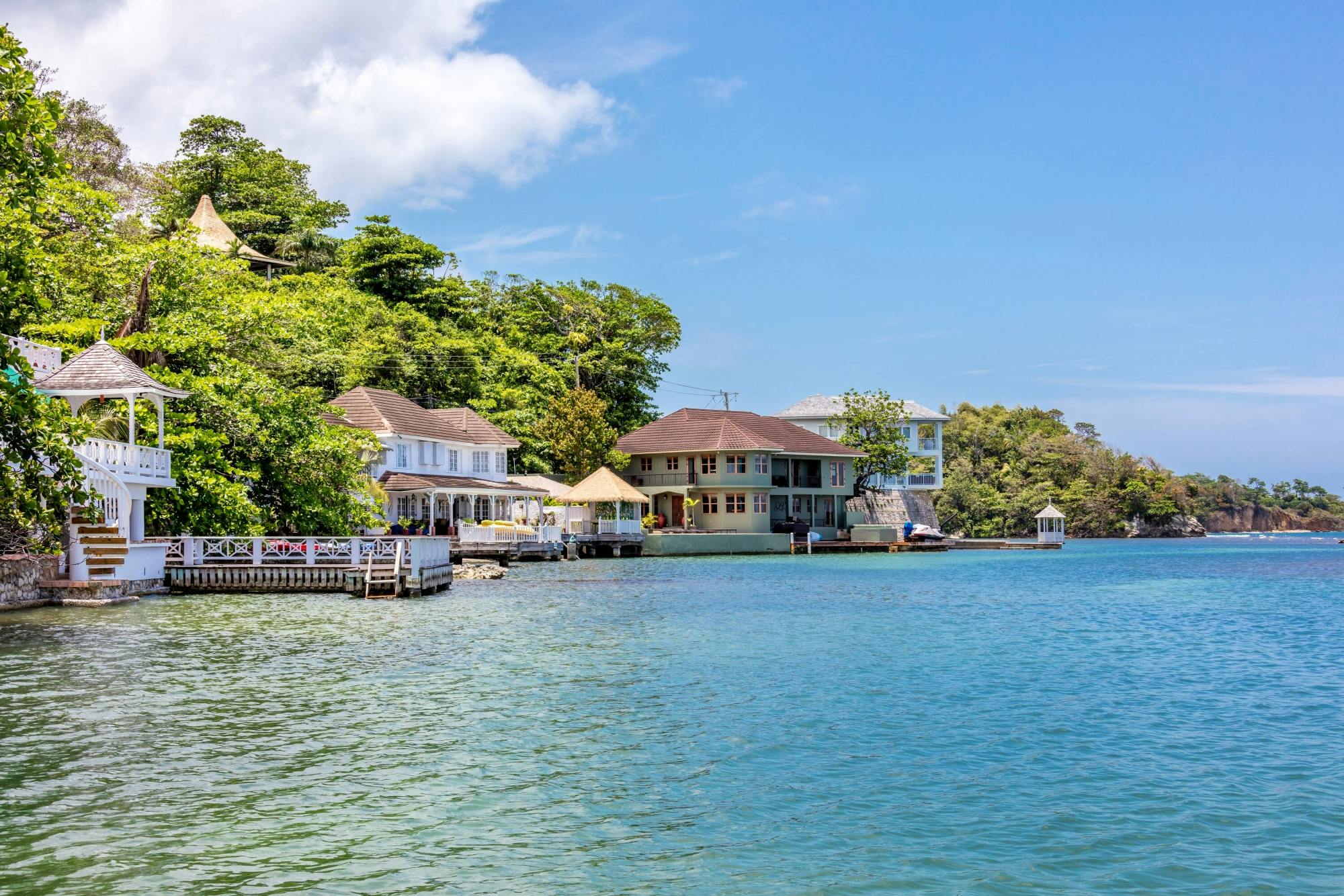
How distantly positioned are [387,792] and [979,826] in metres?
5.61

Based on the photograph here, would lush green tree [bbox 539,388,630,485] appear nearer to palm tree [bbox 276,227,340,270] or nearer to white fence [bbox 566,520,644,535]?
white fence [bbox 566,520,644,535]

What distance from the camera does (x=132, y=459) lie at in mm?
30156

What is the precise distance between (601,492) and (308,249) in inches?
1377

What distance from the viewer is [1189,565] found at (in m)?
58.3

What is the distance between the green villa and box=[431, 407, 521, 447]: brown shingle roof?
13252 mm

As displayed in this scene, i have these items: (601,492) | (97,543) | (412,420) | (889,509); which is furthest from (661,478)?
(97,543)

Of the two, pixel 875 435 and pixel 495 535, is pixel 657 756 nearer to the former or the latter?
pixel 495 535

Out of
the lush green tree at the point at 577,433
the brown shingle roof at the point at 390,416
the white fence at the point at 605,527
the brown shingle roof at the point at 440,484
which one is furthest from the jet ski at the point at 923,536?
the brown shingle roof at the point at 390,416

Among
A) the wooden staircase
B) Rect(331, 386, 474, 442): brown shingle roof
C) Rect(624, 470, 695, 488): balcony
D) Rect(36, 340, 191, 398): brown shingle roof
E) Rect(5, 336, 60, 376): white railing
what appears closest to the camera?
the wooden staircase

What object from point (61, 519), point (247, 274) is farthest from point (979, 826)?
point (247, 274)

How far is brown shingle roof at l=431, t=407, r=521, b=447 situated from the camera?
56656mm

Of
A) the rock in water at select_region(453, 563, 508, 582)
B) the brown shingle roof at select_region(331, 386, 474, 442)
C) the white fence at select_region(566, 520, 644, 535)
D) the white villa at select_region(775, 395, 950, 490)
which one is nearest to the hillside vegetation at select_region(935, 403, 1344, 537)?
the white villa at select_region(775, 395, 950, 490)

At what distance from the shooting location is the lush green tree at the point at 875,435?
3036 inches

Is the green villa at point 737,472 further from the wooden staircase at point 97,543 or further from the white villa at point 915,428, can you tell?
the wooden staircase at point 97,543
